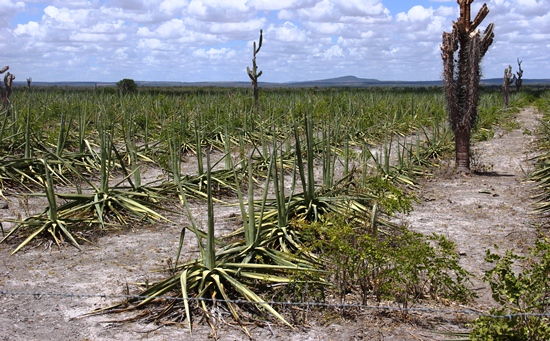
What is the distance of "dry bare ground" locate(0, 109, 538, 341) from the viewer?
377 centimetres

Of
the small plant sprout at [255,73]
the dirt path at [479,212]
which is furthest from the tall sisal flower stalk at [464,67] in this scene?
the small plant sprout at [255,73]

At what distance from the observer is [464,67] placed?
873 cm

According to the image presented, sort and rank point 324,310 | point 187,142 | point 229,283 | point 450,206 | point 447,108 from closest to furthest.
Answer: point 324,310 → point 229,283 → point 450,206 → point 447,108 → point 187,142

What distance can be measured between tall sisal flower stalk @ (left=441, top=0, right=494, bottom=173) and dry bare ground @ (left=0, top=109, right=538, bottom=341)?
1.13m

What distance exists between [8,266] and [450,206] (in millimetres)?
4965

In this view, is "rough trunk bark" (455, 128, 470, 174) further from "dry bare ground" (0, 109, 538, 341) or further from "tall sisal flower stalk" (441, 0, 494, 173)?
"dry bare ground" (0, 109, 538, 341)

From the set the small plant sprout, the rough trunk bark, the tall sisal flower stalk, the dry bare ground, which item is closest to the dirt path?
the dry bare ground

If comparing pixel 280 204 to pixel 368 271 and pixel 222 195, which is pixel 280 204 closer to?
pixel 368 271

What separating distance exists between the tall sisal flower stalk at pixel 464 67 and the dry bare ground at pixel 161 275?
113cm

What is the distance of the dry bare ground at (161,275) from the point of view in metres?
3.77

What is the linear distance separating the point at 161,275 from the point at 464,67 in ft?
19.5

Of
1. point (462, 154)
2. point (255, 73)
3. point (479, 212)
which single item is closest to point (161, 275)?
point (479, 212)

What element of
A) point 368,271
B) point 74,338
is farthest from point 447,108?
point 74,338

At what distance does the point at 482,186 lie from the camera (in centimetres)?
838
